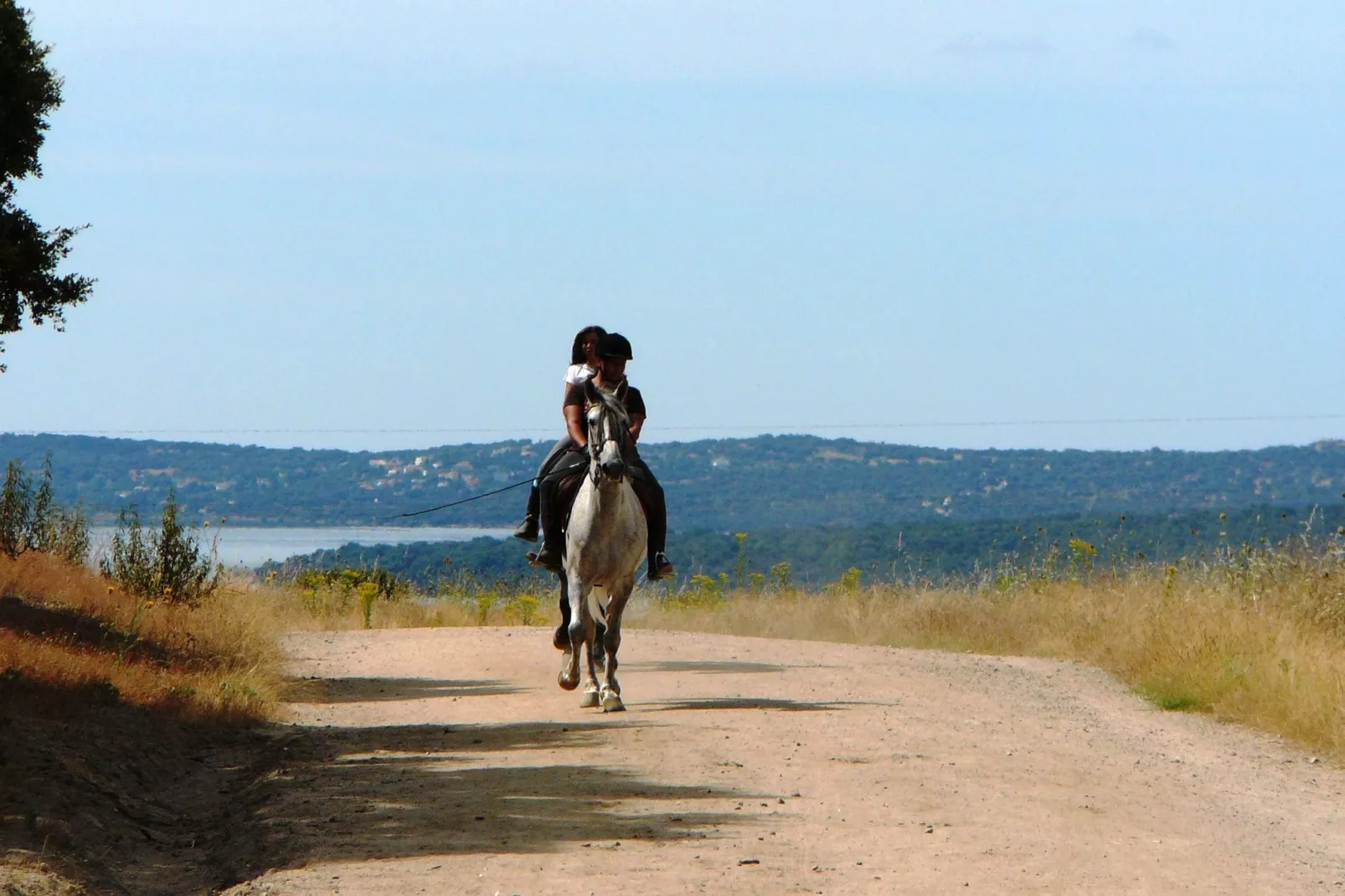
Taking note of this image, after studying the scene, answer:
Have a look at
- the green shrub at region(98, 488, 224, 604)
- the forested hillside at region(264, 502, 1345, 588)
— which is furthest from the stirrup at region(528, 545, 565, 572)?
the forested hillside at region(264, 502, 1345, 588)

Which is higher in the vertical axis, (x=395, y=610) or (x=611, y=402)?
(x=611, y=402)

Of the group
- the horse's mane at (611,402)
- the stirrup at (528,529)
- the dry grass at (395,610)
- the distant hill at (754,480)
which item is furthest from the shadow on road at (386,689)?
the distant hill at (754,480)

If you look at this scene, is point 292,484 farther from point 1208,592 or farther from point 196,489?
point 1208,592

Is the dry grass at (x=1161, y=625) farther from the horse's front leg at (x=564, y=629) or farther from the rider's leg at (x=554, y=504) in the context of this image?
the rider's leg at (x=554, y=504)

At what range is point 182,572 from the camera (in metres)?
19.9

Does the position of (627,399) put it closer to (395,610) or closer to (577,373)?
(577,373)

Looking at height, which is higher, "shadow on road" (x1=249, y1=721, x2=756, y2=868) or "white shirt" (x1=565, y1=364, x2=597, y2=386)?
"white shirt" (x1=565, y1=364, x2=597, y2=386)

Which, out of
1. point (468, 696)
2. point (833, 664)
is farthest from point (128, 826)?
point (833, 664)

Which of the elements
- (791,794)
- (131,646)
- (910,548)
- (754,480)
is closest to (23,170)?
(131,646)

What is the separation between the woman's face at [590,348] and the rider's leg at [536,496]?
92cm

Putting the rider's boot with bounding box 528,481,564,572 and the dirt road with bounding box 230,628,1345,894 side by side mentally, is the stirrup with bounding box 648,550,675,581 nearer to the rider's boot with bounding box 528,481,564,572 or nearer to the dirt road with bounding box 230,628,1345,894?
the rider's boot with bounding box 528,481,564,572

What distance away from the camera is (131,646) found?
585 inches

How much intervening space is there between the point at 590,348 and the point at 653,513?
1.54 metres

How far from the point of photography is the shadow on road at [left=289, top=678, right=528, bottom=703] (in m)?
16.0
